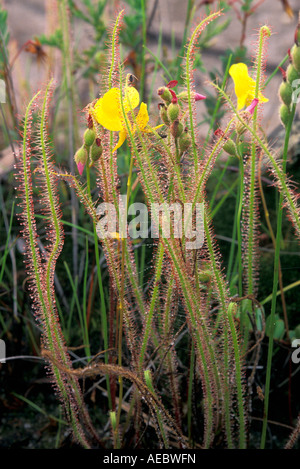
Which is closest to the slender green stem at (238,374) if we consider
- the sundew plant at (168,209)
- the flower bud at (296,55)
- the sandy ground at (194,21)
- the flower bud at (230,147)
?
the sundew plant at (168,209)

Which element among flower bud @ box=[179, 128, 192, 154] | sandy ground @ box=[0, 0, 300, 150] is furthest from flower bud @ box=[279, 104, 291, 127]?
sandy ground @ box=[0, 0, 300, 150]

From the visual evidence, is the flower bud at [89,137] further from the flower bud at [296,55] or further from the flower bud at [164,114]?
the flower bud at [296,55]

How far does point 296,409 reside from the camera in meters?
0.99

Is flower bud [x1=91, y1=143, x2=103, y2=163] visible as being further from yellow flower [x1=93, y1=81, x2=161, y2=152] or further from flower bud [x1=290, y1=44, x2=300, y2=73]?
flower bud [x1=290, y1=44, x2=300, y2=73]

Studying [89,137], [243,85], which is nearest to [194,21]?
[243,85]

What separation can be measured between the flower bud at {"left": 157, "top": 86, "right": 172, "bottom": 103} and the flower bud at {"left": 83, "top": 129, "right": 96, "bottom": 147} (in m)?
0.10

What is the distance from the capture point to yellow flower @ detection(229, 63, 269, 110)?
0.68 meters

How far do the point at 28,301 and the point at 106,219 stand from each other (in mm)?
476

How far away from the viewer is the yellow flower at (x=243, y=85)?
0.68 meters

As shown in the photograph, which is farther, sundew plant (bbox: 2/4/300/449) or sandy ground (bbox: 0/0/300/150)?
sandy ground (bbox: 0/0/300/150)

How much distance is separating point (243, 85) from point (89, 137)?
232 millimetres

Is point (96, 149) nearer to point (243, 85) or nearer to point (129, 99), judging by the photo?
point (129, 99)
